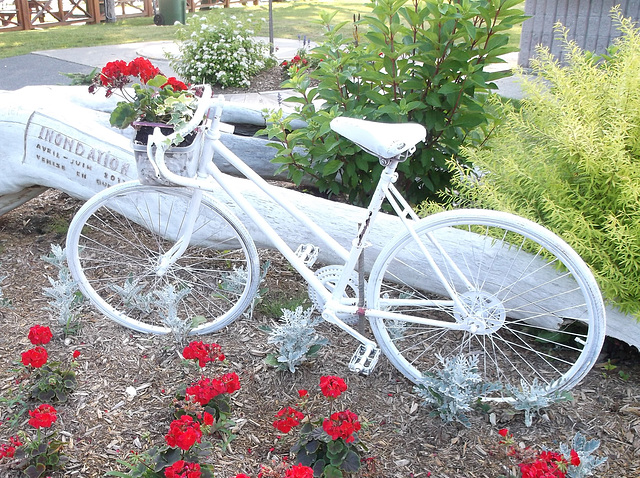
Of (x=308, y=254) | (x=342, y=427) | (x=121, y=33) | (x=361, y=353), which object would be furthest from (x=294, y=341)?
(x=121, y=33)

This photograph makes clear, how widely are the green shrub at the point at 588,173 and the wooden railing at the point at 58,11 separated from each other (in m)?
14.5

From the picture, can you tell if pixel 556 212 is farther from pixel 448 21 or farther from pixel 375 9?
pixel 375 9

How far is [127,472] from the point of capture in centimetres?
230

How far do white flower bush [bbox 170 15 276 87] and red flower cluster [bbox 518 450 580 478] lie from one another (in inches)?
258

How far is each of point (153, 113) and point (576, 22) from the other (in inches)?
252

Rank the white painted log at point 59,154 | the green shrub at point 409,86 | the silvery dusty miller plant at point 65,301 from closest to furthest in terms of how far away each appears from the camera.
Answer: the silvery dusty miller plant at point 65,301 → the green shrub at point 409,86 → the white painted log at point 59,154

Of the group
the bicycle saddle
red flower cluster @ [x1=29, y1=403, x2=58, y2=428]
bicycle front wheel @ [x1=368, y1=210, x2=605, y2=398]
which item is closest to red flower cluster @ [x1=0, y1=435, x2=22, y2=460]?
red flower cluster @ [x1=29, y1=403, x2=58, y2=428]

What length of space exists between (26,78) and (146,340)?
709cm

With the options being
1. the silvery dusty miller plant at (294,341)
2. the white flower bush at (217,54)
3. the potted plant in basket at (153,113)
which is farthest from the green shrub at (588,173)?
the white flower bush at (217,54)

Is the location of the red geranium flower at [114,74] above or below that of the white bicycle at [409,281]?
above

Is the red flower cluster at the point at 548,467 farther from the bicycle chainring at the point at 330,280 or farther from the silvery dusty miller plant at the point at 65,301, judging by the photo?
the silvery dusty miller plant at the point at 65,301

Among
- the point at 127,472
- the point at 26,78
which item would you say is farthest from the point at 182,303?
the point at 26,78

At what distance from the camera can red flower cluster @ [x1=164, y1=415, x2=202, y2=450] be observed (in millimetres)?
2000

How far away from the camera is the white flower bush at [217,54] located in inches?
309
